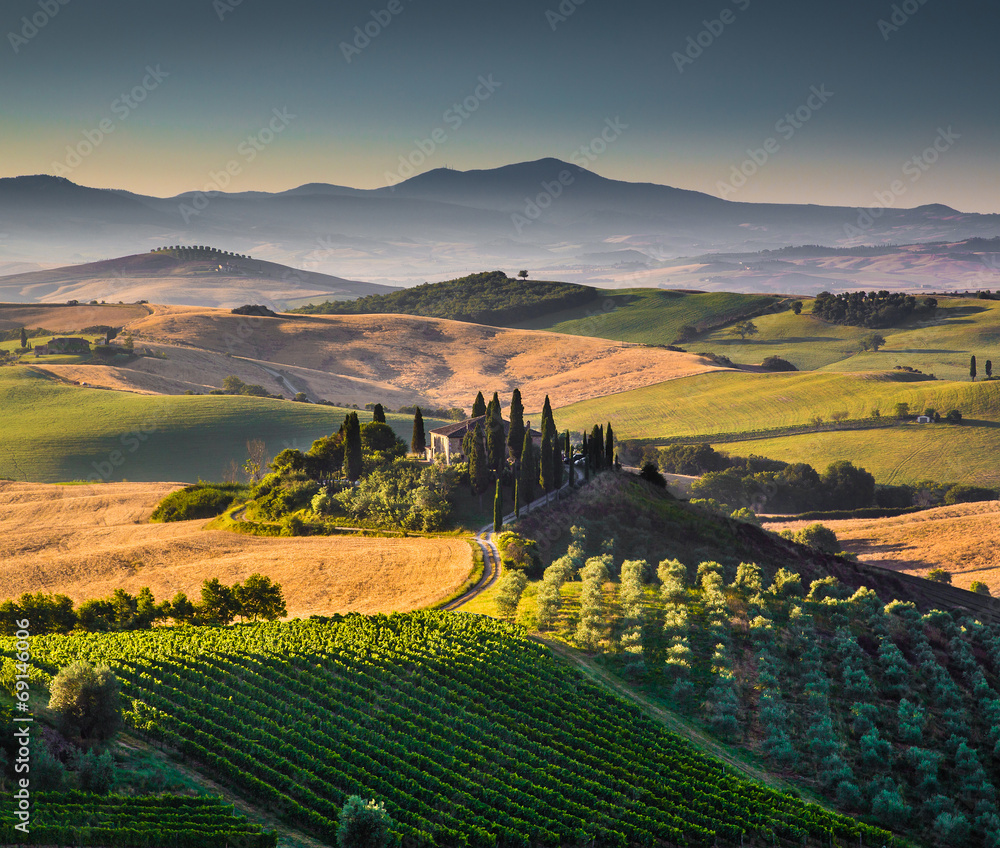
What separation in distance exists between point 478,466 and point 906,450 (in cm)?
8133

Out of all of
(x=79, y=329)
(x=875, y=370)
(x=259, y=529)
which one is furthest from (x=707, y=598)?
(x=79, y=329)

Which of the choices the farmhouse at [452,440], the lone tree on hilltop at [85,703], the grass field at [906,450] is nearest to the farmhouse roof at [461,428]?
the farmhouse at [452,440]

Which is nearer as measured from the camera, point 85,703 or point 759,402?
point 85,703

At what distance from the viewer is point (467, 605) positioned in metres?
48.8

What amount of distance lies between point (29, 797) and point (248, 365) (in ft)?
529

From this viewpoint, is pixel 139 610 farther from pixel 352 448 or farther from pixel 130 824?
pixel 352 448

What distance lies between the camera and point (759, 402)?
149 m

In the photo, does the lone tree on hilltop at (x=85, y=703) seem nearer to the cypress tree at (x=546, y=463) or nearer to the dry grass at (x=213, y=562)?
the dry grass at (x=213, y=562)

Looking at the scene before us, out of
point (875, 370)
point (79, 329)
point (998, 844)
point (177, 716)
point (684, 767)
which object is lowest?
point (998, 844)

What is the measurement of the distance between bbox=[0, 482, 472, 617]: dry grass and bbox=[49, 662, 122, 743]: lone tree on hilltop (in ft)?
72.4

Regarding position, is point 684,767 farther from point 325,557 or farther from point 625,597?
point 325,557

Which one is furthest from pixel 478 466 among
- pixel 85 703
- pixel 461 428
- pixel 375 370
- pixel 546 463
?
pixel 375 370

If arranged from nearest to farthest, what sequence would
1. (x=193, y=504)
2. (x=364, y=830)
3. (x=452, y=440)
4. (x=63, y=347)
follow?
(x=364, y=830) < (x=193, y=504) < (x=452, y=440) < (x=63, y=347)

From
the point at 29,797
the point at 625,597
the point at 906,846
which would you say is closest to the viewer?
the point at 29,797
